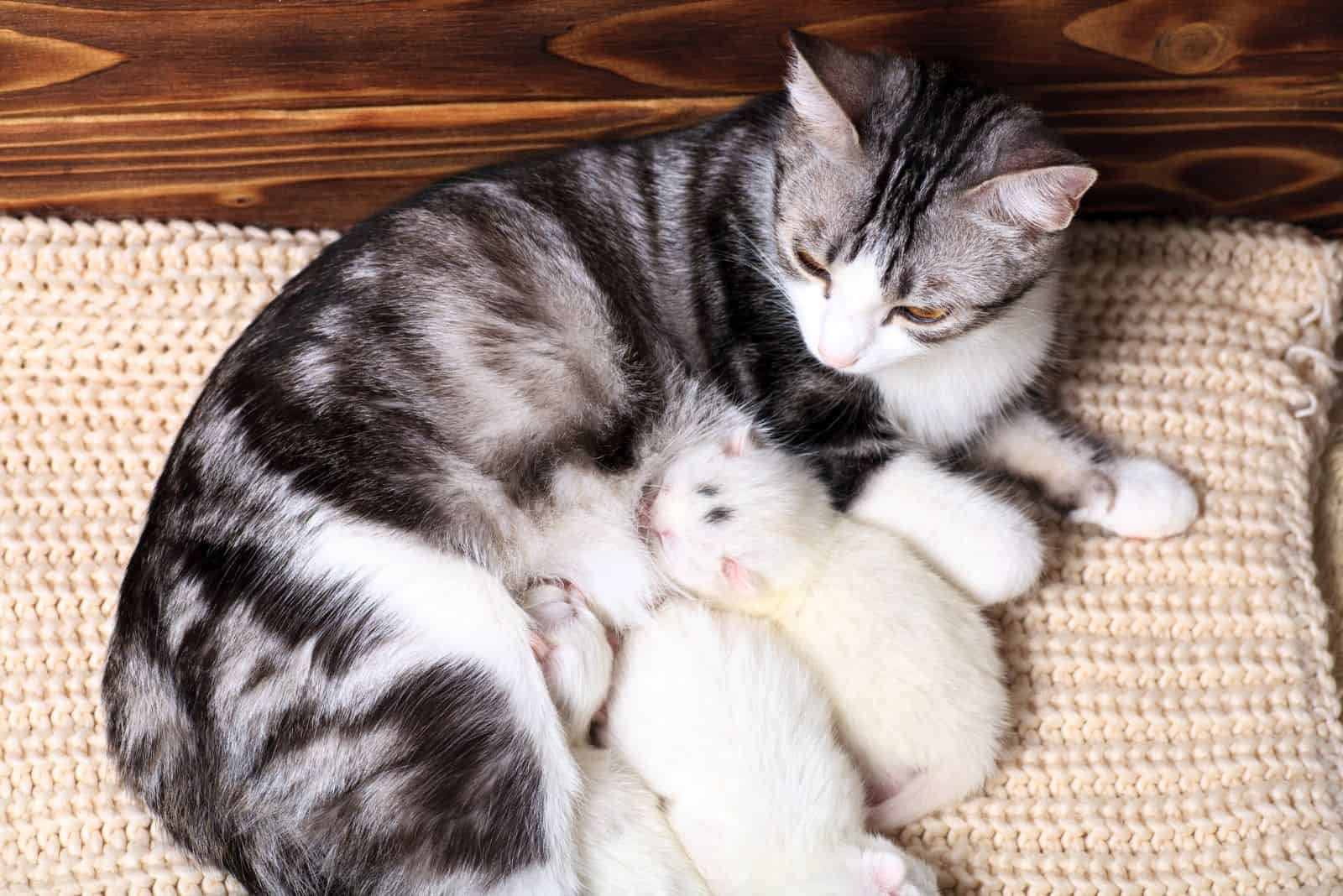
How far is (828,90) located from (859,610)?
24.0 inches

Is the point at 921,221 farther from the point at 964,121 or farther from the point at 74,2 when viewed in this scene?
the point at 74,2

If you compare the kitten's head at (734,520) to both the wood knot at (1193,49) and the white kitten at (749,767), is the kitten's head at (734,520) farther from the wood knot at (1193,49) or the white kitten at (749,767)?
the wood knot at (1193,49)

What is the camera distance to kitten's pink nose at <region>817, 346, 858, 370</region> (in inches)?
54.8

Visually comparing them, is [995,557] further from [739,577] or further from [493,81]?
[493,81]

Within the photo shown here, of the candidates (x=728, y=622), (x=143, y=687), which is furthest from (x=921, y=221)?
(x=143, y=687)

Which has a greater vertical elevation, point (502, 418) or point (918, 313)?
point (918, 313)

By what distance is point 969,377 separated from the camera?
1.58 metres

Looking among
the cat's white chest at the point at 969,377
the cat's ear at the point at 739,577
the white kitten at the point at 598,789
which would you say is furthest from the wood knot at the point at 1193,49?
the white kitten at the point at 598,789

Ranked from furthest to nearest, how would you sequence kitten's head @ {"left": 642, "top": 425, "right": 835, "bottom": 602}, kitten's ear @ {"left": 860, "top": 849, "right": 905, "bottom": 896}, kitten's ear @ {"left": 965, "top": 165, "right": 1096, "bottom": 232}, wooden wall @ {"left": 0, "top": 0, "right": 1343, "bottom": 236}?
wooden wall @ {"left": 0, "top": 0, "right": 1343, "bottom": 236} → kitten's head @ {"left": 642, "top": 425, "right": 835, "bottom": 602} → kitten's ear @ {"left": 860, "top": 849, "right": 905, "bottom": 896} → kitten's ear @ {"left": 965, "top": 165, "right": 1096, "bottom": 232}

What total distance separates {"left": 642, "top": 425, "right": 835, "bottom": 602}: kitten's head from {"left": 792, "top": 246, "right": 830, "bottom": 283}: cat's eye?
24 centimetres

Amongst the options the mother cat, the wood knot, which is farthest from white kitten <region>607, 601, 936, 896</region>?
the wood knot

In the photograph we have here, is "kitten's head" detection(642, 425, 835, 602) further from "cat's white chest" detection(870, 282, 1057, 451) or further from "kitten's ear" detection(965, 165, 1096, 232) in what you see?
"kitten's ear" detection(965, 165, 1096, 232)

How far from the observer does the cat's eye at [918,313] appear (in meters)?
1.39

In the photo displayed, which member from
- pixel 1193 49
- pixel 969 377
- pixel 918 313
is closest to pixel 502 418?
pixel 918 313
